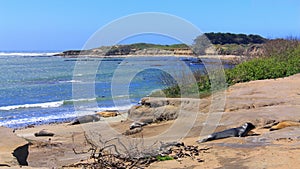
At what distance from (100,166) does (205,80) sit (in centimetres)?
1322

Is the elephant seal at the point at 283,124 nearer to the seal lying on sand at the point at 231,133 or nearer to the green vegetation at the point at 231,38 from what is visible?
the seal lying on sand at the point at 231,133

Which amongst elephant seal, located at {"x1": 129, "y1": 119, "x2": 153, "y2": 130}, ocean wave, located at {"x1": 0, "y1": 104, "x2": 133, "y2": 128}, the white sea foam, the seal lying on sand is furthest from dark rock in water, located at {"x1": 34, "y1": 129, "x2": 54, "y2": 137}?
the white sea foam

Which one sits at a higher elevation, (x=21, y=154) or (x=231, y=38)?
(x=231, y=38)

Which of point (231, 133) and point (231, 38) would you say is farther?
point (231, 38)

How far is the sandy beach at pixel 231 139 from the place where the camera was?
6.60m

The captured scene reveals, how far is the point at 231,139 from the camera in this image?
26.8 feet

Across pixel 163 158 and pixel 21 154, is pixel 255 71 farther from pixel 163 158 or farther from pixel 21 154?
pixel 21 154

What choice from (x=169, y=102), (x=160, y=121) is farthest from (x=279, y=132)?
(x=169, y=102)

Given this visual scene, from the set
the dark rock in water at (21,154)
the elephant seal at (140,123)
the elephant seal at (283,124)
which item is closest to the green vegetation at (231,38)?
the elephant seal at (140,123)

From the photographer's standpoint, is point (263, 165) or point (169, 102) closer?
point (263, 165)

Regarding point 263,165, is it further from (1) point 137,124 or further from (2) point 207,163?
(1) point 137,124

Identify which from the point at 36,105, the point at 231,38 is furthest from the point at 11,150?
the point at 231,38

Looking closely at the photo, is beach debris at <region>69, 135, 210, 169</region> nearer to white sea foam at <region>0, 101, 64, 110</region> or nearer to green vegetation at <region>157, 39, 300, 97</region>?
green vegetation at <region>157, 39, 300, 97</region>

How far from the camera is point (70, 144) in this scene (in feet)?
37.9
